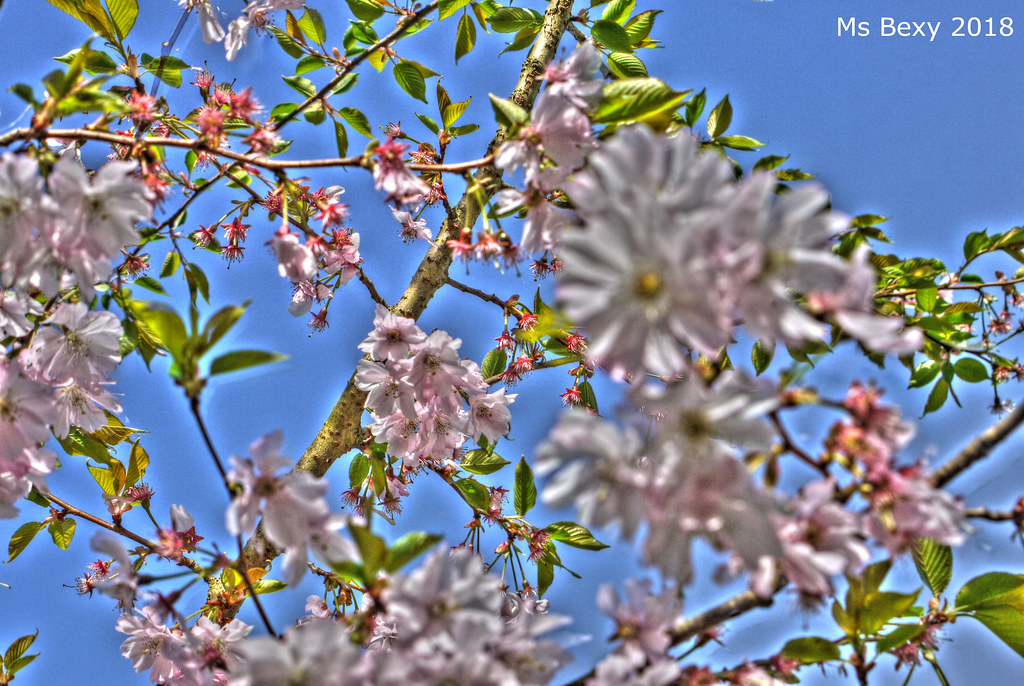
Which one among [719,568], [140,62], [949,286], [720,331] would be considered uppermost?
[140,62]

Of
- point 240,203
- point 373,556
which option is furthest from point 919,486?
point 240,203

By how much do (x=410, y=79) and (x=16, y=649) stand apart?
62.0 inches

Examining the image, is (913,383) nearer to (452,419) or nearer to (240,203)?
(452,419)

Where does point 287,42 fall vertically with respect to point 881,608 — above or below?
above

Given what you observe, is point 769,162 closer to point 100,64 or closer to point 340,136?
point 340,136

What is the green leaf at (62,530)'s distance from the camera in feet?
4.62

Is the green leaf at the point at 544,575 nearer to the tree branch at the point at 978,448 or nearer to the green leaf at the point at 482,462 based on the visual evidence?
the green leaf at the point at 482,462

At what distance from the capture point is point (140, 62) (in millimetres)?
1441

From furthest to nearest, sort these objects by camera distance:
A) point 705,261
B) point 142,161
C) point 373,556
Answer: point 142,161
point 373,556
point 705,261

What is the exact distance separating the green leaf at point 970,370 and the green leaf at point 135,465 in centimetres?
199

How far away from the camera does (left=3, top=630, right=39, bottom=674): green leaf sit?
1.32 m

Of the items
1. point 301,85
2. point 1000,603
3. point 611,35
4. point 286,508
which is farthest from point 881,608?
point 301,85

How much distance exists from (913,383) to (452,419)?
1.19m

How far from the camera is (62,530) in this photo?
1.42m
